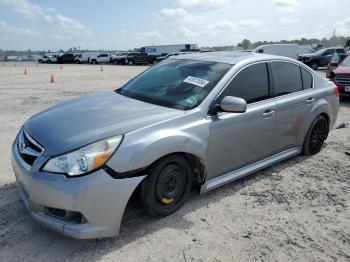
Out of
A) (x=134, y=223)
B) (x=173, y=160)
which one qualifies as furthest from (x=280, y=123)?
(x=134, y=223)

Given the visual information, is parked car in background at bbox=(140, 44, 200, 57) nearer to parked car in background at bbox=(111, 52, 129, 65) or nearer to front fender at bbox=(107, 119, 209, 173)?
parked car in background at bbox=(111, 52, 129, 65)

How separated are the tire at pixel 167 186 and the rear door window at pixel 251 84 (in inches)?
38.0

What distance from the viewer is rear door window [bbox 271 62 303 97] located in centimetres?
459

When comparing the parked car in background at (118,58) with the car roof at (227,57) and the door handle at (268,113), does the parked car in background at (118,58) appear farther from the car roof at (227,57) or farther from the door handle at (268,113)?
the door handle at (268,113)

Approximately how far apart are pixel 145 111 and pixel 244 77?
1366mm

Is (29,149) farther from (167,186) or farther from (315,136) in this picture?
(315,136)

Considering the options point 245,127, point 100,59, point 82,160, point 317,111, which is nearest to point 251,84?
point 245,127

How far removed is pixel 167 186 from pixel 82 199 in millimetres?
940

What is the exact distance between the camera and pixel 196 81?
3.96 m

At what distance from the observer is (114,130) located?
10.2 ft

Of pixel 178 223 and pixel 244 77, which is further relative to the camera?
pixel 244 77

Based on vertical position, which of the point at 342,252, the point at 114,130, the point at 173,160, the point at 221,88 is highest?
the point at 221,88

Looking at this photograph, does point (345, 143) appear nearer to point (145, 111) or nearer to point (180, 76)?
point (180, 76)

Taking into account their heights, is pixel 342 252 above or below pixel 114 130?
below
